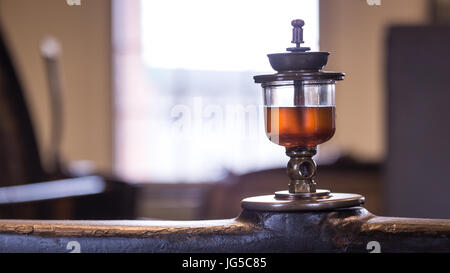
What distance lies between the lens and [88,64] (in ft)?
21.9

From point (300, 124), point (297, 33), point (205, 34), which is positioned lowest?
point (300, 124)

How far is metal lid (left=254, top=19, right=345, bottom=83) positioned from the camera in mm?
932

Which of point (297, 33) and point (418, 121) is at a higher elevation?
point (297, 33)

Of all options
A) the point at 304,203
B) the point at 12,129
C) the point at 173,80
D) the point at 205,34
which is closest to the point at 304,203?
the point at 304,203

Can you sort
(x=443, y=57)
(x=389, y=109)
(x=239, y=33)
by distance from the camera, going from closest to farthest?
(x=443, y=57)
(x=389, y=109)
(x=239, y=33)

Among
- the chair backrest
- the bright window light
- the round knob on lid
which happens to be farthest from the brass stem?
the bright window light

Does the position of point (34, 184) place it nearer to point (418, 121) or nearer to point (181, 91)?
point (418, 121)

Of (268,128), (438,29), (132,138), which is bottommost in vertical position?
(132,138)

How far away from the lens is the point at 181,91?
673 centimetres

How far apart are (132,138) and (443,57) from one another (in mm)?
4333

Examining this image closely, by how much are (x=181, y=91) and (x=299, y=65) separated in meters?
5.82

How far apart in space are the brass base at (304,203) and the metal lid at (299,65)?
0.15 m

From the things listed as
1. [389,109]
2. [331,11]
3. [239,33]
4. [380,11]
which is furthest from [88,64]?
[389,109]

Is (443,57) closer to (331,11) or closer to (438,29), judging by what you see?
(438,29)
